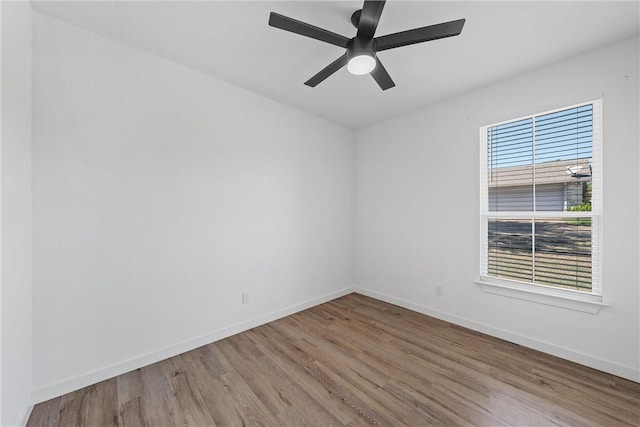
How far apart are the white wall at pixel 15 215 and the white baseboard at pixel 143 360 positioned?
0.46ft

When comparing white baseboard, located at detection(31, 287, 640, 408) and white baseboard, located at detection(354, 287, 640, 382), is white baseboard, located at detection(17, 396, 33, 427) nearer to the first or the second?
white baseboard, located at detection(31, 287, 640, 408)

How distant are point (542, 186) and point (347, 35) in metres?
2.30

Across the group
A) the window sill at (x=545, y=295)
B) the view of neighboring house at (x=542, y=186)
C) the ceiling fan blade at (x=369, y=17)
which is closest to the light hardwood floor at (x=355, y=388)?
the window sill at (x=545, y=295)

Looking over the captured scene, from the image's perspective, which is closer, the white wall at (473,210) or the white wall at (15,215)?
the white wall at (15,215)

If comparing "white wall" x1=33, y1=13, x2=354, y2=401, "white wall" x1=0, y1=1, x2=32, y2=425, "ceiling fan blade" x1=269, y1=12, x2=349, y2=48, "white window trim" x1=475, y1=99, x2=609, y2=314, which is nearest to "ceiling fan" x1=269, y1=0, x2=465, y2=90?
"ceiling fan blade" x1=269, y1=12, x2=349, y2=48

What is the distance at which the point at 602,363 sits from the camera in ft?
6.91

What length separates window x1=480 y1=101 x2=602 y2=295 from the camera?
2240 mm

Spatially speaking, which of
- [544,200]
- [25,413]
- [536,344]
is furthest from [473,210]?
[25,413]

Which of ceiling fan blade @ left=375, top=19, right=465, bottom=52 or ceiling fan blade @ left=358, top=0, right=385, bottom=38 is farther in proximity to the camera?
ceiling fan blade @ left=375, top=19, right=465, bottom=52

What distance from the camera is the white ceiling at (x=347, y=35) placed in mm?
1717

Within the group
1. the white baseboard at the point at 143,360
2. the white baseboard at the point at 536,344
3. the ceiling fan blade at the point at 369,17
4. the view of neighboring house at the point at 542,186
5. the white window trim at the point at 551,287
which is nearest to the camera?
the ceiling fan blade at the point at 369,17

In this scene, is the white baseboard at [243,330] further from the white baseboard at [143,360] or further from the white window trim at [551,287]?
the white window trim at [551,287]

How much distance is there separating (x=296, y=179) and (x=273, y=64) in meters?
1.38

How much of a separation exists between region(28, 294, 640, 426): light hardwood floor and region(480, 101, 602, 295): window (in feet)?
2.58
